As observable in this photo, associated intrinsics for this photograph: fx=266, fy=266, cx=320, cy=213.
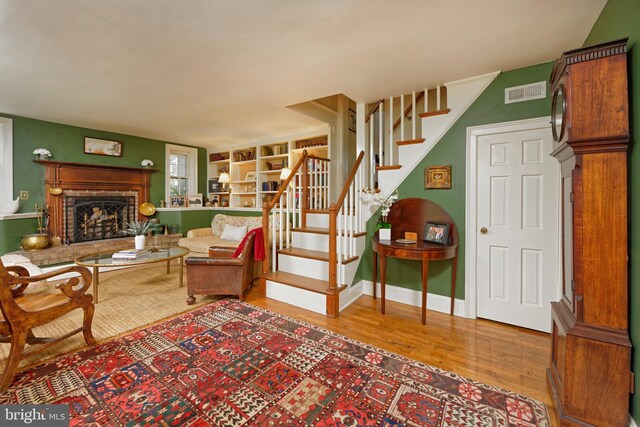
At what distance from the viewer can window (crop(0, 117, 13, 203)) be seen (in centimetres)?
394

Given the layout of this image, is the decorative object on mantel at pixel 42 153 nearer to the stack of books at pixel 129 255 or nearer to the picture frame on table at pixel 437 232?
the stack of books at pixel 129 255

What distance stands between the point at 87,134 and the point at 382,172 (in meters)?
5.16

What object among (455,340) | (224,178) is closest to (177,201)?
(224,178)

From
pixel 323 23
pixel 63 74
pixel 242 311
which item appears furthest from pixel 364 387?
pixel 63 74

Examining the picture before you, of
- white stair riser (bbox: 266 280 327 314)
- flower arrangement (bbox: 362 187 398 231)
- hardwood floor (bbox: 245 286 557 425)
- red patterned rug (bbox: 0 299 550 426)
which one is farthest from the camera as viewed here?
flower arrangement (bbox: 362 187 398 231)

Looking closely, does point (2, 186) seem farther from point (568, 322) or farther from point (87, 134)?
point (568, 322)

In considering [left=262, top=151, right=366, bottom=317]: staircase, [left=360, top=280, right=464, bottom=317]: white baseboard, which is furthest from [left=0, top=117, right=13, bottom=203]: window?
[left=360, top=280, right=464, bottom=317]: white baseboard

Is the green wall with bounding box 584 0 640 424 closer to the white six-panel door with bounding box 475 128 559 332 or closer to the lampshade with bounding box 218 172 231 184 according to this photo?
the white six-panel door with bounding box 475 128 559 332

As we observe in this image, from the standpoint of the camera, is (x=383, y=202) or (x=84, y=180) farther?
(x=84, y=180)

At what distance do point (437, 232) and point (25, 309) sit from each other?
350 cm

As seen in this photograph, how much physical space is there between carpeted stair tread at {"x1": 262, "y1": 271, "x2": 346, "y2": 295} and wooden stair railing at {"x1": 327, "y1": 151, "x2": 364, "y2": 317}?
4.4 inches

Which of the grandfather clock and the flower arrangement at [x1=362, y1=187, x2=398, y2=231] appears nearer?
the grandfather clock

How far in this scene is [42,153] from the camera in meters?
4.21

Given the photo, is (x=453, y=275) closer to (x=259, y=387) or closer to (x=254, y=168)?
(x=259, y=387)
